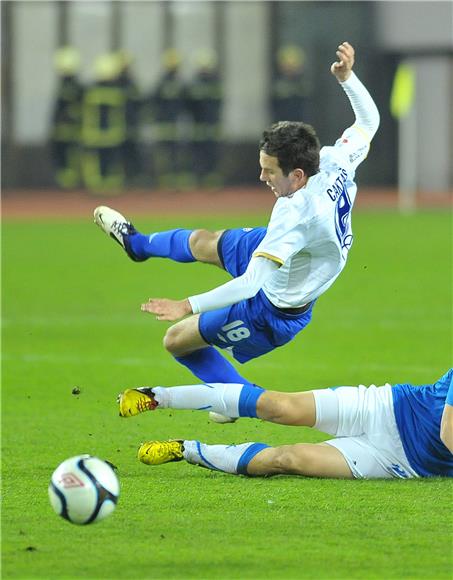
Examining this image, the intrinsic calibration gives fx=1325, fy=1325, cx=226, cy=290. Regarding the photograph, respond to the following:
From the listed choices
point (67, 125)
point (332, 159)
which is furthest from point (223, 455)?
point (67, 125)

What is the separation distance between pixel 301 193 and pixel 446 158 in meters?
24.7

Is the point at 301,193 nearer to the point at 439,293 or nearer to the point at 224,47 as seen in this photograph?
the point at 439,293

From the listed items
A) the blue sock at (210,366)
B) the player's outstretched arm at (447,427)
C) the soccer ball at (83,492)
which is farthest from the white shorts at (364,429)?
the soccer ball at (83,492)

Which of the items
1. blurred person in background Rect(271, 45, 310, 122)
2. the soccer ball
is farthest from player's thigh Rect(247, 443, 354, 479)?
blurred person in background Rect(271, 45, 310, 122)

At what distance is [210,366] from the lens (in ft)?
26.3

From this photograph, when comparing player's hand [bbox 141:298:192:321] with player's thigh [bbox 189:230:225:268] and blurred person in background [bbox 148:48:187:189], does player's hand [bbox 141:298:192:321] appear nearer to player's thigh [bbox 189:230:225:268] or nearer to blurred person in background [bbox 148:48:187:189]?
player's thigh [bbox 189:230:225:268]

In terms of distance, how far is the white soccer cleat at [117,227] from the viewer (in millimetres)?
8023

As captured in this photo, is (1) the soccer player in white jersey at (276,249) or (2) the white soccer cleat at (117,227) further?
(2) the white soccer cleat at (117,227)

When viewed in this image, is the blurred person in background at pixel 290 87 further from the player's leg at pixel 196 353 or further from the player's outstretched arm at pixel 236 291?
the player's outstretched arm at pixel 236 291

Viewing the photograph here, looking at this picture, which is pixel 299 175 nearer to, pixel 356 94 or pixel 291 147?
pixel 291 147

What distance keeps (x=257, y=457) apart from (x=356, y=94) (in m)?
2.36

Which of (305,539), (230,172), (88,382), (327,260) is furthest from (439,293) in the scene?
(230,172)

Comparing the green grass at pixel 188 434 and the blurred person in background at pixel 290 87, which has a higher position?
the blurred person in background at pixel 290 87

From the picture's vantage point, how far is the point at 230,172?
30.9 meters
